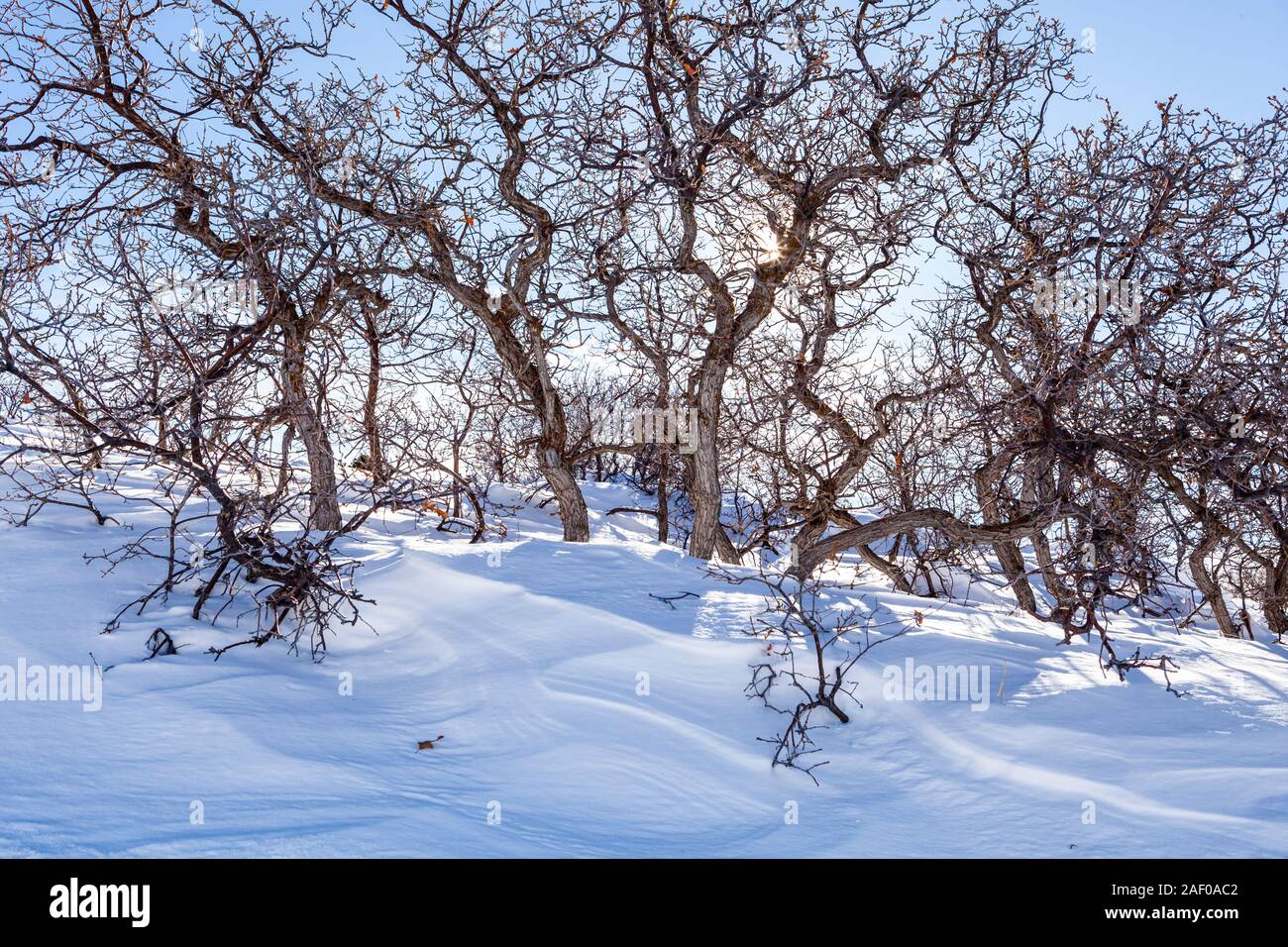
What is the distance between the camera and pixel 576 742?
10.8ft

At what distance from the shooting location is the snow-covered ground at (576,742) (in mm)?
2621

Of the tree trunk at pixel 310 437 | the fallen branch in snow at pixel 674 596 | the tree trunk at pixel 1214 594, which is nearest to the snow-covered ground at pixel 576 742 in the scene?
the fallen branch in snow at pixel 674 596

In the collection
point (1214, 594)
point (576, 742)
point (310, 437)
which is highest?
point (310, 437)

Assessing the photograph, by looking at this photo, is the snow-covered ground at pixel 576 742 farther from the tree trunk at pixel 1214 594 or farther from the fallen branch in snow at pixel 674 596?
the tree trunk at pixel 1214 594

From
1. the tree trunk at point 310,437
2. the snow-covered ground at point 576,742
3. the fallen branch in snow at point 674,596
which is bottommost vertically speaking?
the snow-covered ground at point 576,742

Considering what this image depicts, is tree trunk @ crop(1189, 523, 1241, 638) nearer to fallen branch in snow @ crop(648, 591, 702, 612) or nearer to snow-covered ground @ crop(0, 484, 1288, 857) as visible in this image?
snow-covered ground @ crop(0, 484, 1288, 857)

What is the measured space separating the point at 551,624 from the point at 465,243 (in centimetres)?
503

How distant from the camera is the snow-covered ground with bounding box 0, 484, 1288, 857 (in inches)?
103

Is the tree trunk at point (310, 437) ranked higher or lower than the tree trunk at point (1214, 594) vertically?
higher

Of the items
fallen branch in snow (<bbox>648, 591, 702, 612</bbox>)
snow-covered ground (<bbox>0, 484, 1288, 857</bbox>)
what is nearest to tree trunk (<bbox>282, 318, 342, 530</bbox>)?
snow-covered ground (<bbox>0, 484, 1288, 857</bbox>)

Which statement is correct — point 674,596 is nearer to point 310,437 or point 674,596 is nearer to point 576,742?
point 576,742

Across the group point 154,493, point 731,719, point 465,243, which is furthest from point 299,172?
point 731,719

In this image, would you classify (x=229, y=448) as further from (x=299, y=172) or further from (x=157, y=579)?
(x=299, y=172)

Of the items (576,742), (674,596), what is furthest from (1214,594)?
(576,742)
